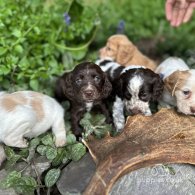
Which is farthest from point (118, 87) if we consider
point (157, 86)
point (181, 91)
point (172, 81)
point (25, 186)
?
point (25, 186)

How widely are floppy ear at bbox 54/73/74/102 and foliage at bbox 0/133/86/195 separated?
428mm

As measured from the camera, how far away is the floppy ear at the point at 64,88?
4629mm

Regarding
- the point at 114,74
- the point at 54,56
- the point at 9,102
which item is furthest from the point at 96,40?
the point at 9,102

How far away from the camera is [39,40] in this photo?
554 cm

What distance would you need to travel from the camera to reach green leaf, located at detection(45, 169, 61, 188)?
403 cm

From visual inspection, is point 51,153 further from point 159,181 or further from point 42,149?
point 159,181

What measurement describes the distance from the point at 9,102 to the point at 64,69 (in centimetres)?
150

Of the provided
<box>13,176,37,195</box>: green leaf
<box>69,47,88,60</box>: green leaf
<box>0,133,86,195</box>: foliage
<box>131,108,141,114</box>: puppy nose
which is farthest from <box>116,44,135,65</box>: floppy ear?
<box>13,176,37,195</box>: green leaf

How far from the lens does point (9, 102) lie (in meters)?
4.27

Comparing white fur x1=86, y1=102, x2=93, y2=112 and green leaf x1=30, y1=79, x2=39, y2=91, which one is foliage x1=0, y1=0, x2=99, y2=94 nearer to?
green leaf x1=30, y1=79, x2=39, y2=91

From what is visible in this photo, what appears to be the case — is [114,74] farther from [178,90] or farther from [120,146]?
[120,146]

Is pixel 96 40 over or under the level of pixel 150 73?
under

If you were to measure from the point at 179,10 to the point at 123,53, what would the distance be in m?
0.79

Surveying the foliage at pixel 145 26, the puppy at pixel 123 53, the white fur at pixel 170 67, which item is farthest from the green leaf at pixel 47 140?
the foliage at pixel 145 26
